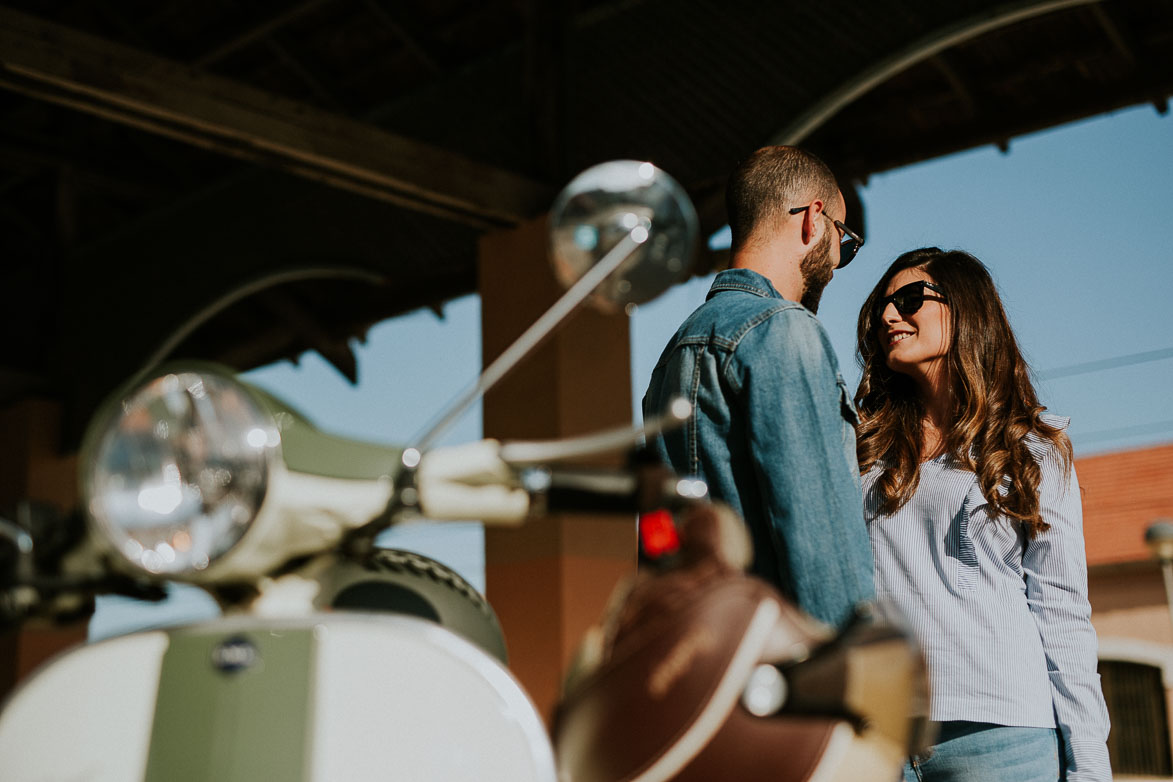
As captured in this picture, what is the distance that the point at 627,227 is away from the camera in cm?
96

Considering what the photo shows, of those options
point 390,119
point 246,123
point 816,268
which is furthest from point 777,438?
point 390,119

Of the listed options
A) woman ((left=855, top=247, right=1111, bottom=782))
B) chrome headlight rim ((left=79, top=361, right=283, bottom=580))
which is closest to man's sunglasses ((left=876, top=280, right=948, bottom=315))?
woman ((left=855, top=247, right=1111, bottom=782))

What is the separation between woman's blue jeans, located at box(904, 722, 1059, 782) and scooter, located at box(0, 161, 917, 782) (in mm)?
878

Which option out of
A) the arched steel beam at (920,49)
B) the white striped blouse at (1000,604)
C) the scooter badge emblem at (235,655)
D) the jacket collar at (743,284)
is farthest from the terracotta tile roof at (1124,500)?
the scooter badge emblem at (235,655)

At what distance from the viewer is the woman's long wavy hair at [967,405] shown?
188 cm

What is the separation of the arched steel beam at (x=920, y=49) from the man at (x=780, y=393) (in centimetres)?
319

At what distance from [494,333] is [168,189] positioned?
3.78m

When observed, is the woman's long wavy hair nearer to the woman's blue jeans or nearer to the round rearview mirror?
the woman's blue jeans

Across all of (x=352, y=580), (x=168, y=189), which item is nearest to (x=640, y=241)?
(x=352, y=580)

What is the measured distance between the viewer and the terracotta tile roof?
13.3 m

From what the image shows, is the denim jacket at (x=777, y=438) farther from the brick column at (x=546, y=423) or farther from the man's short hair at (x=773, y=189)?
the brick column at (x=546, y=423)

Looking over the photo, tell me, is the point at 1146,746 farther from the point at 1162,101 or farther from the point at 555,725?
the point at 555,725

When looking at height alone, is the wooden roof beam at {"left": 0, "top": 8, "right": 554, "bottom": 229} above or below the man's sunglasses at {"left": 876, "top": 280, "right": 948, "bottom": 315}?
above

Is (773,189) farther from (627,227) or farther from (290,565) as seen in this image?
(290,565)
